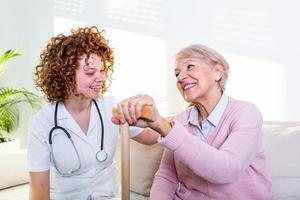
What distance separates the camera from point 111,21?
2.37 meters

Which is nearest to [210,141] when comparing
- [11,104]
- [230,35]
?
[230,35]

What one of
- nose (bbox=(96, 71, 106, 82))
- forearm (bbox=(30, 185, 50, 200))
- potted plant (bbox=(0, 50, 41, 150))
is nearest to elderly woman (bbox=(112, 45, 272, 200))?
nose (bbox=(96, 71, 106, 82))

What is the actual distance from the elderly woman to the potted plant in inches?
66.3

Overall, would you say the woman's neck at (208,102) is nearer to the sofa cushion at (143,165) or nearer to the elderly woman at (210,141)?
the elderly woman at (210,141)

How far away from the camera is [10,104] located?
2.99 metres

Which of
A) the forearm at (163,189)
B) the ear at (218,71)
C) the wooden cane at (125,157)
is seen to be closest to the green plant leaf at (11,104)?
the forearm at (163,189)

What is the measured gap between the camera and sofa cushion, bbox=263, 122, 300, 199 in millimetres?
1446

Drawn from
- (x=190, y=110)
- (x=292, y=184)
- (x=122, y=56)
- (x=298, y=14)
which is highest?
(x=298, y=14)

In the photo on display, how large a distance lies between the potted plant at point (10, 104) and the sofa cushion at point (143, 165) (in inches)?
50.9

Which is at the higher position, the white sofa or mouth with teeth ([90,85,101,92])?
mouth with teeth ([90,85,101,92])

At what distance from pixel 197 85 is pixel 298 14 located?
738 millimetres

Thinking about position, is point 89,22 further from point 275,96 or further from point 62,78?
point 275,96

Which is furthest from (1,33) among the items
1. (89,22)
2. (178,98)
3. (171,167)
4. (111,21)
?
(171,167)

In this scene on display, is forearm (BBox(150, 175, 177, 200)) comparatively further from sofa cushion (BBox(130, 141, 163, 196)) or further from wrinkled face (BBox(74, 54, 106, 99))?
wrinkled face (BBox(74, 54, 106, 99))
